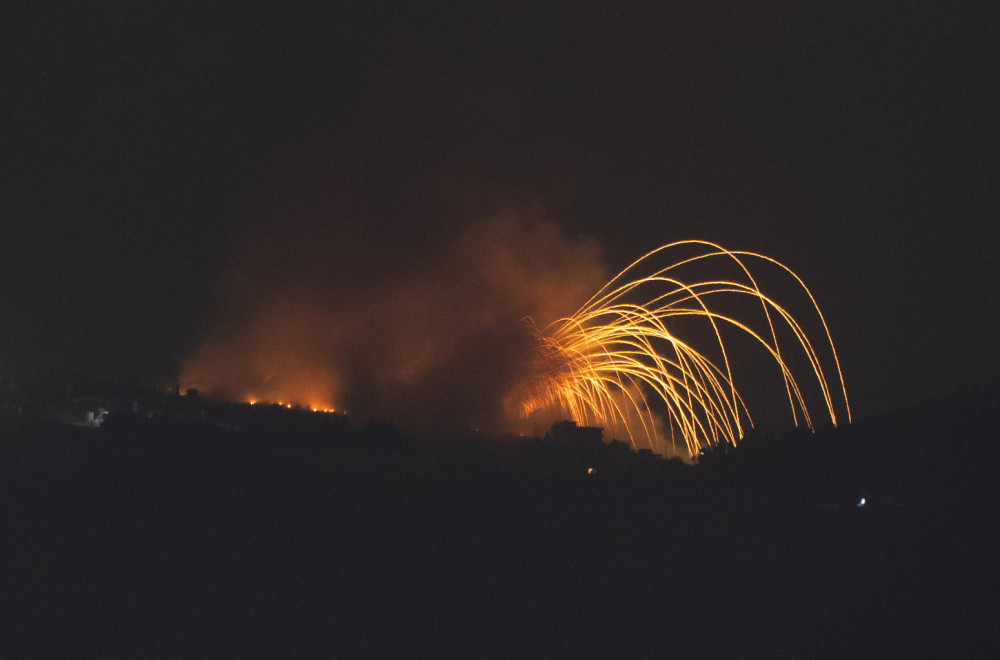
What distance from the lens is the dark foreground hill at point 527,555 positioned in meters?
9.04

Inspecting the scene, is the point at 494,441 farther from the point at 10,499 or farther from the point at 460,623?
the point at 460,623

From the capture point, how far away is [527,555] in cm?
1194

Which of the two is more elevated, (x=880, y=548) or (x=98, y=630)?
(x=880, y=548)

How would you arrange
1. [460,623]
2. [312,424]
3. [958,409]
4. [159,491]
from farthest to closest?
[312,424] < [159,491] < [958,409] < [460,623]

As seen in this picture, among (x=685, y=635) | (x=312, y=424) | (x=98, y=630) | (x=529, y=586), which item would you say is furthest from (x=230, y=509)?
(x=312, y=424)

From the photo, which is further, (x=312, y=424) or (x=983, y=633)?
(x=312, y=424)

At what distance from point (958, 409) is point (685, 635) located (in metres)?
6.34

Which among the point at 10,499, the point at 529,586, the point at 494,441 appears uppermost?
the point at 494,441

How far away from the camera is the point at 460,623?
959 cm

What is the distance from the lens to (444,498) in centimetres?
1506

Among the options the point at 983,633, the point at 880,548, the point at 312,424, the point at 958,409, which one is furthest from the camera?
the point at 312,424

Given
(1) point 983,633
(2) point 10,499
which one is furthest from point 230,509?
(1) point 983,633

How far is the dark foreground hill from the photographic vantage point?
29.7 feet

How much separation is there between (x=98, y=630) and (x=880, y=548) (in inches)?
366
